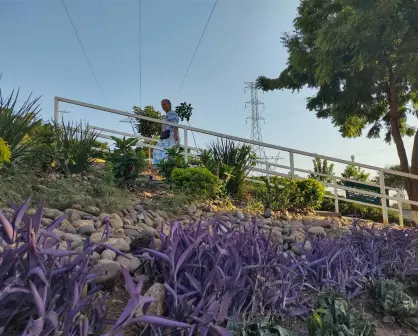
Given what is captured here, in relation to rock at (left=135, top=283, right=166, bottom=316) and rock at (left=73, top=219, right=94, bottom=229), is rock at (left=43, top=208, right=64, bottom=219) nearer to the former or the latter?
rock at (left=73, top=219, right=94, bottom=229)

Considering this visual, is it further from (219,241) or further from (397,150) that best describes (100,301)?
(397,150)

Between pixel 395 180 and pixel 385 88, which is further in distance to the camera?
pixel 395 180

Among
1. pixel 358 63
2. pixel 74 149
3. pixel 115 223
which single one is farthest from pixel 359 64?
pixel 115 223

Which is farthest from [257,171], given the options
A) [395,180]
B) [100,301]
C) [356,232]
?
[395,180]

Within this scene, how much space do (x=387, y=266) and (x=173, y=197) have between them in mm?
2164

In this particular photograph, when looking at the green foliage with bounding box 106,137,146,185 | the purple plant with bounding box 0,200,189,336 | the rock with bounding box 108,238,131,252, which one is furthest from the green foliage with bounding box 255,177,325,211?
the purple plant with bounding box 0,200,189,336

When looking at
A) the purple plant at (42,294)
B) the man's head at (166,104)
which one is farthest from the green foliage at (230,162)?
the purple plant at (42,294)

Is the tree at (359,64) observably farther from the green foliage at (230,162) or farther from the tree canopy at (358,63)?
the green foliage at (230,162)

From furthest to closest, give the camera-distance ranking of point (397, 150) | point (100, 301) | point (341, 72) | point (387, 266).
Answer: point (397, 150) < point (341, 72) < point (387, 266) < point (100, 301)

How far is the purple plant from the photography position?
35.2 inches

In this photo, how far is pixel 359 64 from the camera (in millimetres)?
6199

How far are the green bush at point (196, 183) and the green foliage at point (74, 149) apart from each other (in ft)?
3.90

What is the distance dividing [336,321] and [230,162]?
12.5 feet

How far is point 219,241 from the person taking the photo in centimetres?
170
